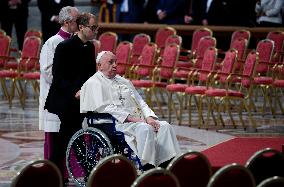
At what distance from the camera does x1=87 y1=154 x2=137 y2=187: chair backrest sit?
7375 mm

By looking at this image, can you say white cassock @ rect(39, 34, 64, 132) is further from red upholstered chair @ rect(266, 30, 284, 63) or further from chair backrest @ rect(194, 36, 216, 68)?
red upholstered chair @ rect(266, 30, 284, 63)

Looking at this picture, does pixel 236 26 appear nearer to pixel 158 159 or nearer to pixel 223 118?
pixel 223 118

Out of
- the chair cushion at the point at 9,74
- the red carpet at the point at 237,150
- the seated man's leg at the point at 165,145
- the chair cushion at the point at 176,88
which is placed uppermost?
the seated man's leg at the point at 165,145

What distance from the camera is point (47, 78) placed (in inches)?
422

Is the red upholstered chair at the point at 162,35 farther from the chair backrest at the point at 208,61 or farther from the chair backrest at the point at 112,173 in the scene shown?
the chair backrest at the point at 112,173

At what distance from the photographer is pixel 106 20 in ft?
76.4

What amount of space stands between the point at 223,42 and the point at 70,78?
981cm

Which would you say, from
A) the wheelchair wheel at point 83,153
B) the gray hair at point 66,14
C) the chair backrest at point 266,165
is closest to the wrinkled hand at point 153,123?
the wheelchair wheel at point 83,153

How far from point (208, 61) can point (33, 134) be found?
2781mm

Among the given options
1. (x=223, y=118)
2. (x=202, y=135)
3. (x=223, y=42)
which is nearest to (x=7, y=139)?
(x=202, y=135)

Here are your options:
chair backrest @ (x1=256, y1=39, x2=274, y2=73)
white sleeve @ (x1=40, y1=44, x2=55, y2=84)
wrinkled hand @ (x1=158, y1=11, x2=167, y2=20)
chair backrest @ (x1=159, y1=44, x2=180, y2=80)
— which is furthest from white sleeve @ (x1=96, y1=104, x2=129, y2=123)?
wrinkled hand @ (x1=158, y1=11, x2=167, y2=20)

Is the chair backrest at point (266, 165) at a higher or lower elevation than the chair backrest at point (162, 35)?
higher

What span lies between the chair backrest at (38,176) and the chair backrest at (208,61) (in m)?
8.24

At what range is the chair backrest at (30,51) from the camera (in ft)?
55.5
